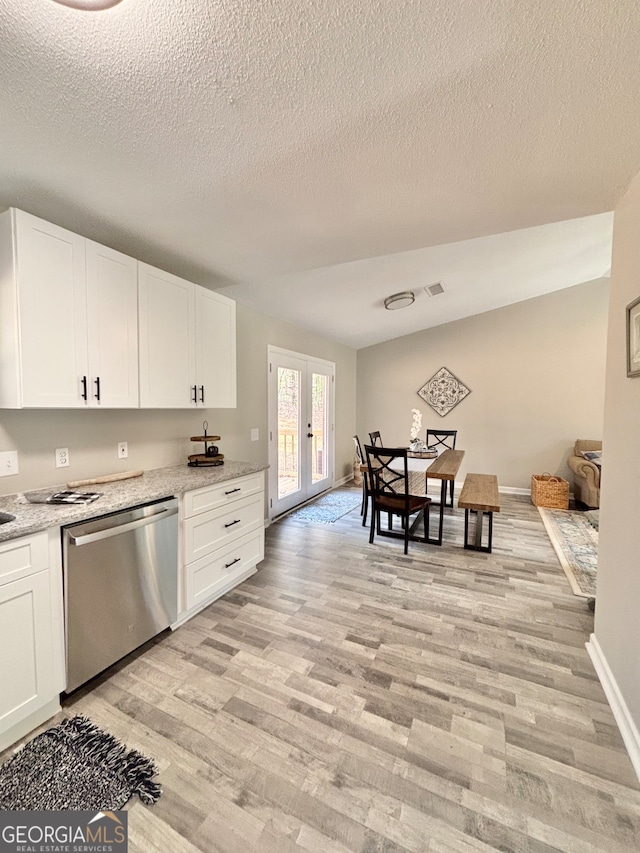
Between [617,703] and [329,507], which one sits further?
[329,507]

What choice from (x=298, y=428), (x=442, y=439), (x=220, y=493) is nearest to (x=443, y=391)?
(x=442, y=439)

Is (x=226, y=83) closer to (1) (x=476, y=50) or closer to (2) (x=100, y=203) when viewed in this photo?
(1) (x=476, y=50)

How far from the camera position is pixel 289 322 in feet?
14.0

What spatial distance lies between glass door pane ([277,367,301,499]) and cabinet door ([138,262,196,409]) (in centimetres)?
172

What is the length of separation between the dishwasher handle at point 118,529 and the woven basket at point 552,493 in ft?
15.3

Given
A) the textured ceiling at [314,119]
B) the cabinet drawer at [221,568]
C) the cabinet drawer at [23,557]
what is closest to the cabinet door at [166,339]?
the textured ceiling at [314,119]

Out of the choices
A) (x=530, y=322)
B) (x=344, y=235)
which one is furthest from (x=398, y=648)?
(x=530, y=322)

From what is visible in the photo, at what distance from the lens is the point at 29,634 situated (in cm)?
145

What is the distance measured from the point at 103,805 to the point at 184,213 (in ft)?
8.47

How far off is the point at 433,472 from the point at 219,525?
202cm

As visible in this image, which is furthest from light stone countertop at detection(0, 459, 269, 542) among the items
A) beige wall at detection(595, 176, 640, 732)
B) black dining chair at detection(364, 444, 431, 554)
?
beige wall at detection(595, 176, 640, 732)

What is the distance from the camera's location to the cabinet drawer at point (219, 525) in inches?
86.7

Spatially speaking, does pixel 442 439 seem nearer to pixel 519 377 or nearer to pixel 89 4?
pixel 519 377

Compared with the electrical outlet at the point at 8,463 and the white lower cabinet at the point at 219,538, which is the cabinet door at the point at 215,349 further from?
the electrical outlet at the point at 8,463
